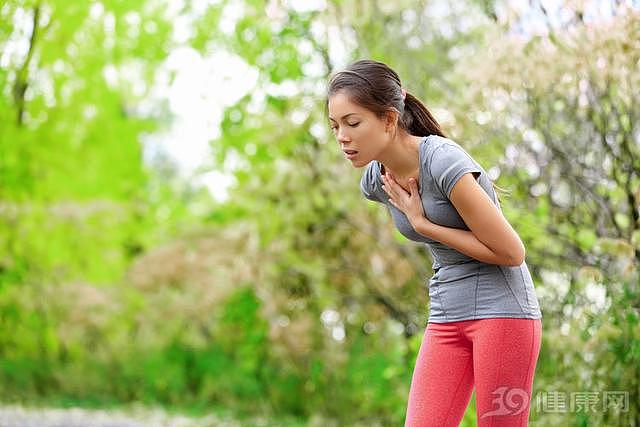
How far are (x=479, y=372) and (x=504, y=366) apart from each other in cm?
6

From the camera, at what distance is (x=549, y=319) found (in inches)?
195

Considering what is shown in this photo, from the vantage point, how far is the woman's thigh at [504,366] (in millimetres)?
2387

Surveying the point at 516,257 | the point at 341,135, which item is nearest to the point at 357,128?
the point at 341,135

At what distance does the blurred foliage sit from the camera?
450 centimetres

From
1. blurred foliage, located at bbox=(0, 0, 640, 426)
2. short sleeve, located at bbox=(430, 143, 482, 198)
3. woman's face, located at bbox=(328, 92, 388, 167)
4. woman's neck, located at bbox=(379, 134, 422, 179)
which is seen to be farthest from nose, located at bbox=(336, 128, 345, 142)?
blurred foliage, located at bbox=(0, 0, 640, 426)

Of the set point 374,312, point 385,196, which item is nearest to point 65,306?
point 374,312

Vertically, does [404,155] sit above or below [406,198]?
above

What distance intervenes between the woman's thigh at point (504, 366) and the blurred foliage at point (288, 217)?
1639 millimetres

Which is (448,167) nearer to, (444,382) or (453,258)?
(453,258)

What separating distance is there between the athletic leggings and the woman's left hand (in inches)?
11.7

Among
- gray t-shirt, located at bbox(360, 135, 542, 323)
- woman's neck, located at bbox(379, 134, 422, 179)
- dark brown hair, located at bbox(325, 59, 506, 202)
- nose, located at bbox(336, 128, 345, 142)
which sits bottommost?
gray t-shirt, located at bbox(360, 135, 542, 323)

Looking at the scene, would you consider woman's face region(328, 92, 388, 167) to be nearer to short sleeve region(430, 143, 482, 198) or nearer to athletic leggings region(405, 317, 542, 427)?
short sleeve region(430, 143, 482, 198)

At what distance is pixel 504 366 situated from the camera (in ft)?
7.87

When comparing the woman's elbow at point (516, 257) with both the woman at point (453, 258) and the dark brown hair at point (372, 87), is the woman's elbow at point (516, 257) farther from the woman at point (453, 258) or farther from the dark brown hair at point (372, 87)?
the dark brown hair at point (372, 87)
